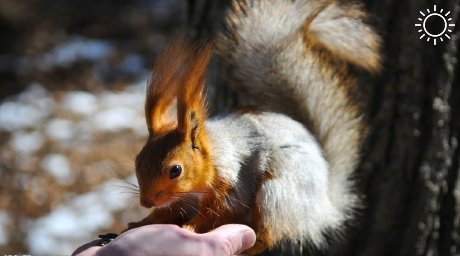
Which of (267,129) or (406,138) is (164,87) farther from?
(406,138)

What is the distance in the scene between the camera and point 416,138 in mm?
1738

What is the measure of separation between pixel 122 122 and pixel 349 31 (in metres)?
2.12

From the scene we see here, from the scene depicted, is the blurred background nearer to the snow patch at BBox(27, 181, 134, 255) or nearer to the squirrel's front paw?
the snow patch at BBox(27, 181, 134, 255)

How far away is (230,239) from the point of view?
119 centimetres

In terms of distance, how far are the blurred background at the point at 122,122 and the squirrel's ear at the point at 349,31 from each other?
0.14 metres

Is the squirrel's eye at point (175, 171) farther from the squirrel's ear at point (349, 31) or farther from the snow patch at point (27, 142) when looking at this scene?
the snow patch at point (27, 142)

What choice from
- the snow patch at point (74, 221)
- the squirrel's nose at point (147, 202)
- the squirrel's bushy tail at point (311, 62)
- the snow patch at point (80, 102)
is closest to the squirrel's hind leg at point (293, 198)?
the squirrel's bushy tail at point (311, 62)

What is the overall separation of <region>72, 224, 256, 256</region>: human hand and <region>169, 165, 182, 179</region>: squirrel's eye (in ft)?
0.41

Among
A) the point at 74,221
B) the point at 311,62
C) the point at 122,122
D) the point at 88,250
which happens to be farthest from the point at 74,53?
the point at 88,250

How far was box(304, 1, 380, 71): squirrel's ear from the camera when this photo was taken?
5.03 feet

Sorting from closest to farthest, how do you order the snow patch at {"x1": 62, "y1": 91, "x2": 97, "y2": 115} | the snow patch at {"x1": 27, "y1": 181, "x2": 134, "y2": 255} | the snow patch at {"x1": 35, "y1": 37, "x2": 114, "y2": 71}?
the snow patch at {"x1": 27, "y1": 181, "x2": 134, "y2": 255} → the snow patch at {"x1": 62, "y1": 91, "x2": 97, "y2": 115} → the snow patch at {"x1": 35, "y1": 37, "x2": 114, "y2": 71}

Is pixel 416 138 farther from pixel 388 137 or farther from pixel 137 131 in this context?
pixel 137 131

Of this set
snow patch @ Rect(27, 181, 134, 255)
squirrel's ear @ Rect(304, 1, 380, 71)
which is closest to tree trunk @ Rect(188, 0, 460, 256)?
squirrel's ear @ Rect(304, 1, 380, 71)

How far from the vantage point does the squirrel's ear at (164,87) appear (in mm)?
1214
